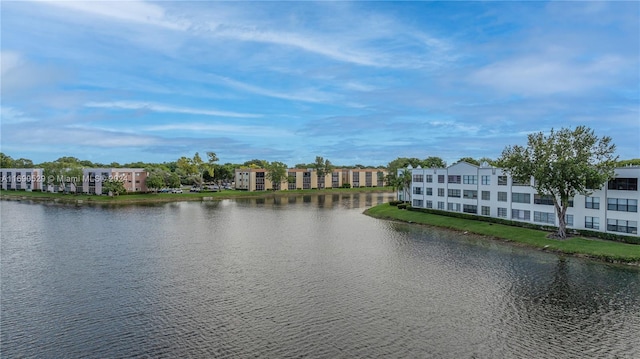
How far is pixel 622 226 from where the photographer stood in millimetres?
46688

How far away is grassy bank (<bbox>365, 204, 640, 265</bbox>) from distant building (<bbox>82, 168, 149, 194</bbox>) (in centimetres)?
9293

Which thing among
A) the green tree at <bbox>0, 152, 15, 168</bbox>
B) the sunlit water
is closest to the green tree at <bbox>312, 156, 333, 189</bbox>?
the sunlit water

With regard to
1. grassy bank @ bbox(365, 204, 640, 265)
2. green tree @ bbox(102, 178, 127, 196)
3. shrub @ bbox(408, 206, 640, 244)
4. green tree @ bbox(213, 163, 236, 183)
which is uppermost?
green tree @ bbox(213, 163, 236, 183)

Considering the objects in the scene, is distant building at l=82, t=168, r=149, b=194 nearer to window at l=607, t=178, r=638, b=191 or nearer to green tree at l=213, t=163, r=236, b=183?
green tree at l=213, t=163, r=236, b=183

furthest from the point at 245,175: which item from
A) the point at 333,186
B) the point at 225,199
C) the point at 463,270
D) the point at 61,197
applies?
the point at 463,270

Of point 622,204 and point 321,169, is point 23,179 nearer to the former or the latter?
point 321,169

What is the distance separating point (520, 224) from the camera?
2282 inches

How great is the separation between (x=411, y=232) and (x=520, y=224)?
15640 mm

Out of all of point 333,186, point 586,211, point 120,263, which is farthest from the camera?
point 333,186

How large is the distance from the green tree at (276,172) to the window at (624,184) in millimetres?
111118

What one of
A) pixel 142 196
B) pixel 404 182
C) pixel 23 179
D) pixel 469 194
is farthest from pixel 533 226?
pixel 23 179

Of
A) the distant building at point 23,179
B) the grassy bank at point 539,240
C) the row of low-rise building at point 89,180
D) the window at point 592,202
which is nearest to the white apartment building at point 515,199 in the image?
the window at point 592,202

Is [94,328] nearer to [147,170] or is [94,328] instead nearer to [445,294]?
[445,294]

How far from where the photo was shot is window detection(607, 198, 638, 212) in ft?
150
